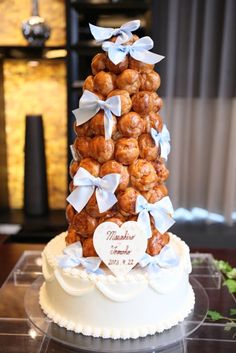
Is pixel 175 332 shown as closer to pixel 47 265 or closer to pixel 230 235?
pixel 47 265

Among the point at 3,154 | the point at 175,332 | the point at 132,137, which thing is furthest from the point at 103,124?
the point at 3,154

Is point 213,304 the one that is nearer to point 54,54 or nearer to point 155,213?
point 155,213

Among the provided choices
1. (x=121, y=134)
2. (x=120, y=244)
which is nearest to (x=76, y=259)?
(x=120, y=244)

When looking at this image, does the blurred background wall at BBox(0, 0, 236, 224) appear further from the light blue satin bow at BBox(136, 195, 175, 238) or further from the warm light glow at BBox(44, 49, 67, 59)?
the light blue satin bow at BBox(136, 195, 175, 238)

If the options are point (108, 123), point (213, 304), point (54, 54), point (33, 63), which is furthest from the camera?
point (33, 63)

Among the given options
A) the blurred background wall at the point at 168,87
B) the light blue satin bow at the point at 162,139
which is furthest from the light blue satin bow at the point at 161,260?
the blurred background wall at the point at 168,87

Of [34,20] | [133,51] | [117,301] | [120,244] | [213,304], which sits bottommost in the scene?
[213,304]
